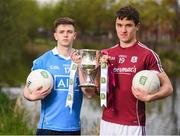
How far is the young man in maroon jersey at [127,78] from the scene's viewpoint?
4730 millimetres

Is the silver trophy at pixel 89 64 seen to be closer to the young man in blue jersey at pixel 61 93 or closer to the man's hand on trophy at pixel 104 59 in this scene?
the man's hand on trophy at pixel 104 59

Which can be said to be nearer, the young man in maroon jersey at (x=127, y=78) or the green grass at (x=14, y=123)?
the young man in maroon jersey at (x=127, y=78)

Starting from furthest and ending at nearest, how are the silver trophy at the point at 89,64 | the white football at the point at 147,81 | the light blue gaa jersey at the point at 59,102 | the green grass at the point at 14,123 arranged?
the green grass at the point at 14,123, the light blue gaa jersey at the point at 59,102, the silver trophy at the point at 89,64, the white football at the point at 147,81

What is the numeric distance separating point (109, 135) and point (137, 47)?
825 millimetres

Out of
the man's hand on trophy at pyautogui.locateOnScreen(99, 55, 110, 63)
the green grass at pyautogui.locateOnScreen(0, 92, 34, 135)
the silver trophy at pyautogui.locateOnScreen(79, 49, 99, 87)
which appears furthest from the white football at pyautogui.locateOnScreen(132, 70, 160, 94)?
the green grass at pyautogui.locateOnScreen(0, 92, 34, 135)

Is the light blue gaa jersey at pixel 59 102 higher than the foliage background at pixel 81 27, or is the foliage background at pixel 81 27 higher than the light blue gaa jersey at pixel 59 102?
the foliage background at pixel 81 27

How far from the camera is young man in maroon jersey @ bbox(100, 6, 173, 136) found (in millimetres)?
4730

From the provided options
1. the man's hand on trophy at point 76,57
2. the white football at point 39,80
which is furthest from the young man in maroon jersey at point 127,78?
the white football at point 39,80

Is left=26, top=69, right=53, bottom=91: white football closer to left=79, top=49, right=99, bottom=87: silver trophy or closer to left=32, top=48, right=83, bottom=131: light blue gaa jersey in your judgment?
left=32, top=48, right=83, bottom=131: light blue gaa jersey

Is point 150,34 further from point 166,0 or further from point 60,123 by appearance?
point 60,123

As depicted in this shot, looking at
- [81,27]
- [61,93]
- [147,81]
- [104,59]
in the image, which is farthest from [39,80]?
[81,27]

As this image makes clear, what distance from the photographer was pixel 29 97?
5.04m

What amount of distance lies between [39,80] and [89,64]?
51 centimetres

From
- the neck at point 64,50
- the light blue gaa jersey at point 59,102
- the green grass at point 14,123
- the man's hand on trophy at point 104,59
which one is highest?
the neck at point 64,50
